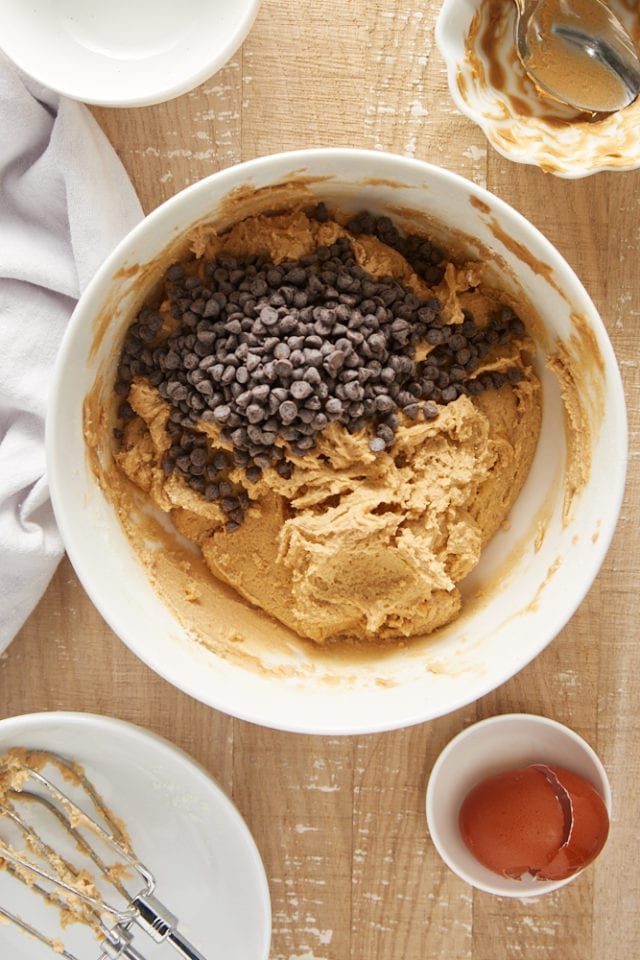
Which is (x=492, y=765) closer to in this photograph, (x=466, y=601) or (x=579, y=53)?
(x=466, y=601)

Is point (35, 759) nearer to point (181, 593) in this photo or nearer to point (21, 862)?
point (21, 862)

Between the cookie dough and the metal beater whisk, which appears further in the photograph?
the metal beater whisk

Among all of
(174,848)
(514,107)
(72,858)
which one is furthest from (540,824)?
(514,107)

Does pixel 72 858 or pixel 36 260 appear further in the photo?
pixel 72 858

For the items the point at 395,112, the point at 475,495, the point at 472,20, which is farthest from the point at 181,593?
the point at 472,20

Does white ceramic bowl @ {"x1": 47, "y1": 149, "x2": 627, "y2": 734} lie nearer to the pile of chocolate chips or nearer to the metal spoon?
the pile of chocolate chips

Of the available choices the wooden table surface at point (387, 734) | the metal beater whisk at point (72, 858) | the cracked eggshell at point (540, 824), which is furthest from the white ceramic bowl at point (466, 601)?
the metal beater whisk at point (72, 858)

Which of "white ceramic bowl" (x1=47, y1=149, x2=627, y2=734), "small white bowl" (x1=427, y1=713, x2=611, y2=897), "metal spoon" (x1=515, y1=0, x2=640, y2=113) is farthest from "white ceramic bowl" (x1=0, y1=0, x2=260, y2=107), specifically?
"small white bowl" (x1=427, y1=713, x2=611, y2=897)
